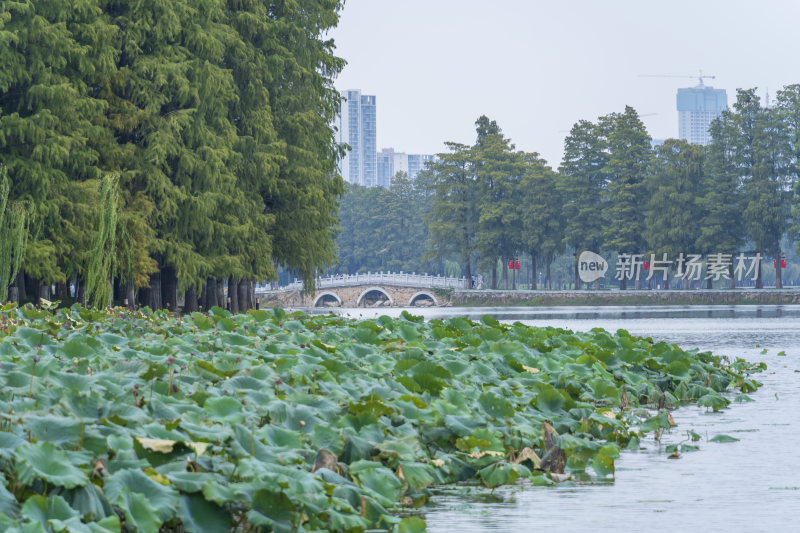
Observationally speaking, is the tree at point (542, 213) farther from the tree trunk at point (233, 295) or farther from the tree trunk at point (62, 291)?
the tree trunk at point (62, 291)

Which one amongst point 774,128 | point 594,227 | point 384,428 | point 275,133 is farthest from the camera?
point 594,227

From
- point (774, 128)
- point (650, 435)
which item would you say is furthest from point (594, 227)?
point (650, 435)

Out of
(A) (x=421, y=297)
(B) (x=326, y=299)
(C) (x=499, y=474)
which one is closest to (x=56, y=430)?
(C) (x=499, y=474)

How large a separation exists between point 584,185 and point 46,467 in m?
63.3

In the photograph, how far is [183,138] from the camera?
77.0 ft

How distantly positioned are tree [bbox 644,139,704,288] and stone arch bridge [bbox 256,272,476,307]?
1547cm

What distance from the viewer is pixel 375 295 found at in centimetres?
8150

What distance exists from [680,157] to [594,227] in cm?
666

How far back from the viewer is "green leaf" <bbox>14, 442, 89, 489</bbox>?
4.20 metres

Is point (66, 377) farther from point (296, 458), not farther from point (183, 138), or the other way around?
point (183, 138)

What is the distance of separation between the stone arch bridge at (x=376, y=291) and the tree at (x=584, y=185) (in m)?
9.76

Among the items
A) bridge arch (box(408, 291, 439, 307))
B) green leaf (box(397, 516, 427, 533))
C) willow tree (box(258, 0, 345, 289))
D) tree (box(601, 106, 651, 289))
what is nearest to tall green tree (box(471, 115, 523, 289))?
bridge arch (box(408, 291, 439, 307))

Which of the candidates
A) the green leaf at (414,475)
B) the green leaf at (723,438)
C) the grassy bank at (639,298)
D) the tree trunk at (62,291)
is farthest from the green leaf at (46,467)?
the grassy bank at (639,298)

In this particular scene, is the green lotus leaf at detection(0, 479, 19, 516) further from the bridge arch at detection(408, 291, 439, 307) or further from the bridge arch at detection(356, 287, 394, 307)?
the bridge arch at detection(356, 287, 394, 307)
